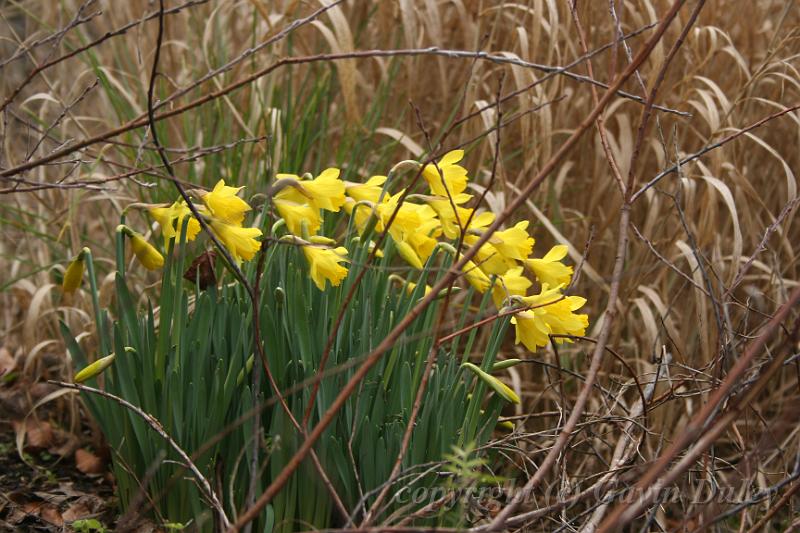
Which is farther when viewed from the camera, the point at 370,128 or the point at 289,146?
the point at 370,128

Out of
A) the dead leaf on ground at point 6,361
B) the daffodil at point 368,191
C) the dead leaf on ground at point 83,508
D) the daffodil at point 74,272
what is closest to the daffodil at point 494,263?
the daffodil at point 368,191

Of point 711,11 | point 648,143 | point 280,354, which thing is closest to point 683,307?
point 648,143

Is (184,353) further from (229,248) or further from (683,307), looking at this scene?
(683,307)

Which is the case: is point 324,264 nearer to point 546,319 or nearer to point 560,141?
point 546,319

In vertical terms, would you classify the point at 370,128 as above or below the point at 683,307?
above

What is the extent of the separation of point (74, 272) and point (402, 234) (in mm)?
644

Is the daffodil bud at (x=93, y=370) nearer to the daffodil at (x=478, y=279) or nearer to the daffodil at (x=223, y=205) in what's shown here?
the daffodil at (x=223, y=205)

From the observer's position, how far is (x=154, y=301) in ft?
9.02

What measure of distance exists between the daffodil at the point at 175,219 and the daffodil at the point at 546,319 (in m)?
0.65

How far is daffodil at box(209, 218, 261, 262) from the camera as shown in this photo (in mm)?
1605

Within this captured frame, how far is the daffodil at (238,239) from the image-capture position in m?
1.61

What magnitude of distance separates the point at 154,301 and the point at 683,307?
169 centimetres

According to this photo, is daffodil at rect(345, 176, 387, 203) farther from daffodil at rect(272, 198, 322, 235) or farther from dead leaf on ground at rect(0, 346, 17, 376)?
dead leaf on ground at rect(0, 346, 17, 376)

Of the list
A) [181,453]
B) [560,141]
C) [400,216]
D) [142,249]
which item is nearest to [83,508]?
[142,249]
